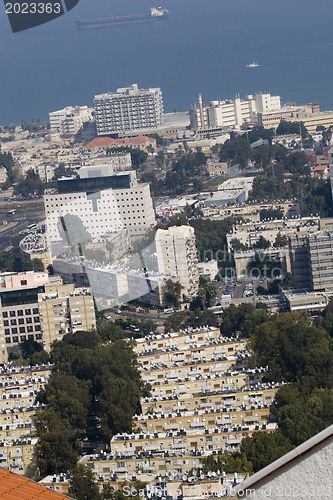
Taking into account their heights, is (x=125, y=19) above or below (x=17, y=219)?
above

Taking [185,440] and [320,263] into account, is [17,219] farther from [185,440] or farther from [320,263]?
[185,440]

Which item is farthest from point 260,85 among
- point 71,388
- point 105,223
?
point 71,388

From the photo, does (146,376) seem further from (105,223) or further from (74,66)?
(74,66)

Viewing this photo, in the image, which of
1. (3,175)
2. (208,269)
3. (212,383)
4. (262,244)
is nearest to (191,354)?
(212,383)

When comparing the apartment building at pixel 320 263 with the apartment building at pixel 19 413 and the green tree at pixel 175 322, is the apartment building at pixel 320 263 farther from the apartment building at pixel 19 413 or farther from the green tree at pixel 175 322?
the apartment building at pixel 19 413

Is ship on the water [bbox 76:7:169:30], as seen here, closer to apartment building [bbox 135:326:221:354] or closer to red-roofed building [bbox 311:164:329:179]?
red-roofed building [bbox 311:164:329:179]

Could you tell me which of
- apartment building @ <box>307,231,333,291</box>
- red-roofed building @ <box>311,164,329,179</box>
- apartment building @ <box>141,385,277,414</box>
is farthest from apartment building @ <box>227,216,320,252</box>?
apartment building @ <box>141,385,277,414</box>

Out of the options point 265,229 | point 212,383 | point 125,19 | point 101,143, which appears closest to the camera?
point 212,383
